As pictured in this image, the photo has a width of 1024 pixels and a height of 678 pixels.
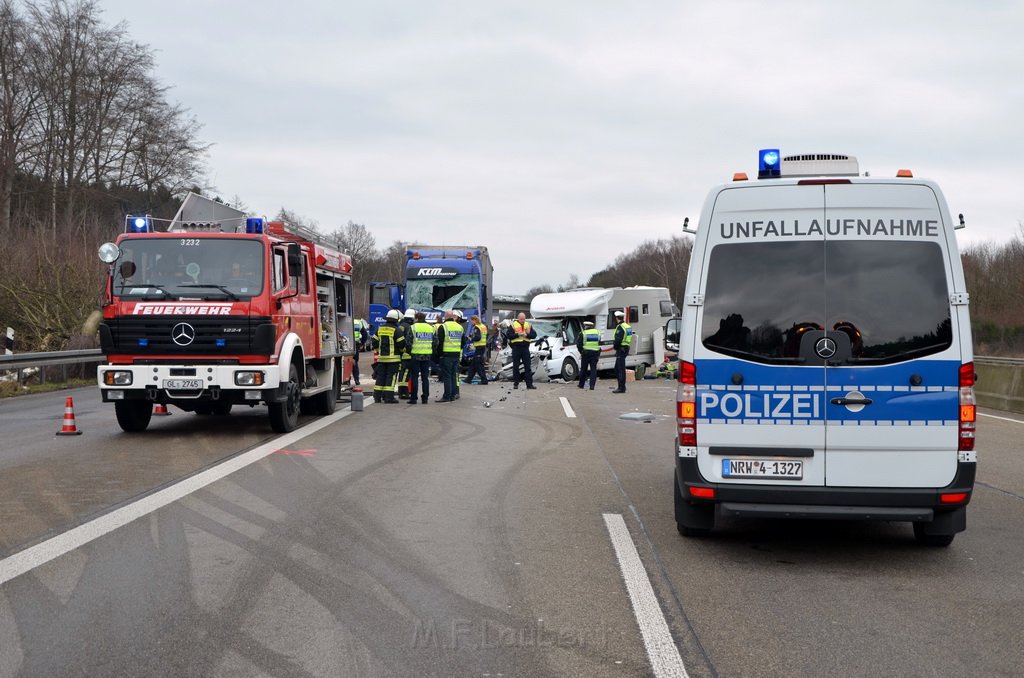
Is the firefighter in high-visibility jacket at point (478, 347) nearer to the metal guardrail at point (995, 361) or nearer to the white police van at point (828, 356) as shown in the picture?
the metal guardrail at point (995, 361)

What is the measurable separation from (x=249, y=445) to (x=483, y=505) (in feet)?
15.8

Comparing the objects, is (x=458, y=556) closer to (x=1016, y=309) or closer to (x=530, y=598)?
(x=530, y=598)

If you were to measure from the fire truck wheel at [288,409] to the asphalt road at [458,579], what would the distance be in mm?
2259

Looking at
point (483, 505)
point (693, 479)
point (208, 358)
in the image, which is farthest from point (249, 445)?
point (693, 479)

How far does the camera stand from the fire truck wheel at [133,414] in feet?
42.2

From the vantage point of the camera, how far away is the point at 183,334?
12.0 metres

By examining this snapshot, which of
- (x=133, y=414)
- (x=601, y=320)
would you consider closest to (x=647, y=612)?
(x=133, y=414)

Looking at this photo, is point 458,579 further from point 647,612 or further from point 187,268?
point 187,268

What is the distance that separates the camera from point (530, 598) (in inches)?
212

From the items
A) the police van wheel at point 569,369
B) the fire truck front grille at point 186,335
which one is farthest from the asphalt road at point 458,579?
the police van wheel at point 569,369

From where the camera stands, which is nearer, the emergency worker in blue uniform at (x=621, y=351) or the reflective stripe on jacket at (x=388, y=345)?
the reflective stripe on jacket at (x=388, y=345)

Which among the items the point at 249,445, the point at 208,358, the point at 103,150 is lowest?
the point at 249,445

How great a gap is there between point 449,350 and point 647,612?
14.7 meters

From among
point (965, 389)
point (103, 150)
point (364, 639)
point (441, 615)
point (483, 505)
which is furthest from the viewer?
point (103, 150)
